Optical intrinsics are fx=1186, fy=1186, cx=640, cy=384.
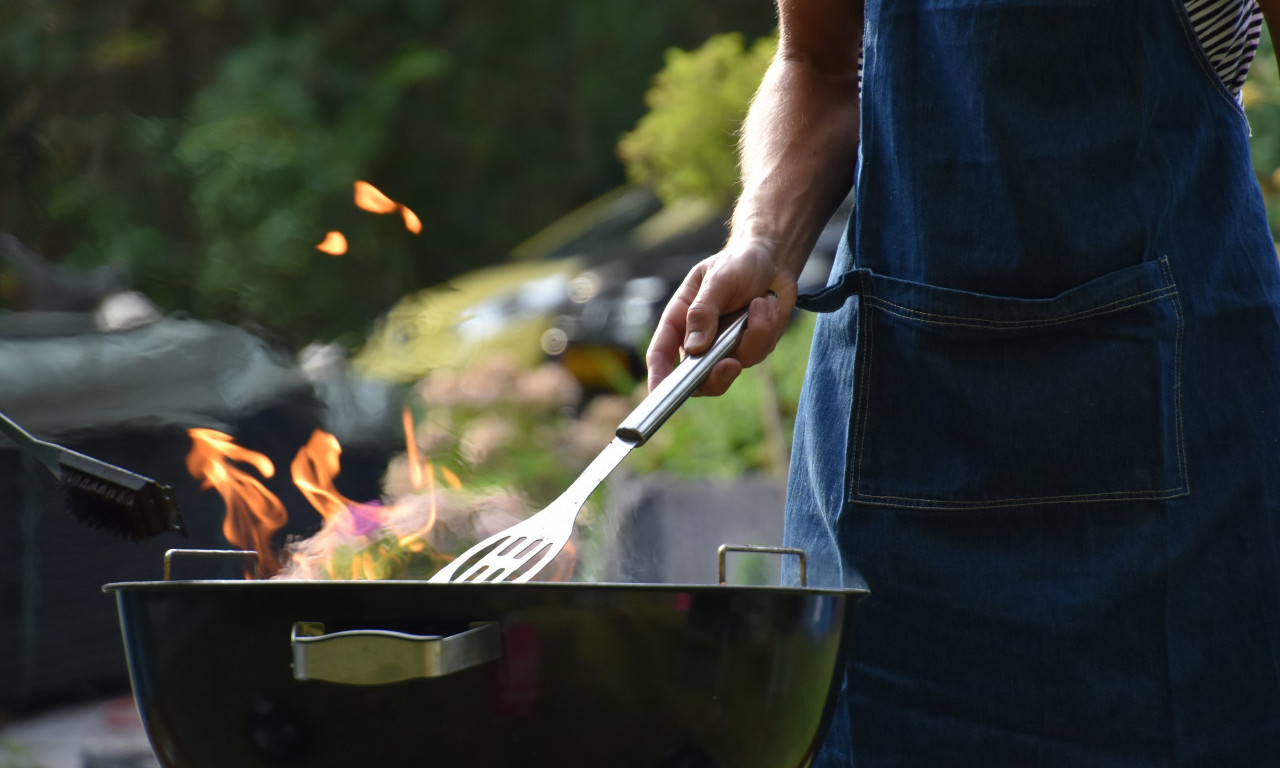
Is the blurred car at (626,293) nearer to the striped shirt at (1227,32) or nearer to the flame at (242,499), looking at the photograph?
the flame at (242,499)

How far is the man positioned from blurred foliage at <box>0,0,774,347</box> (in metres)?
1.77

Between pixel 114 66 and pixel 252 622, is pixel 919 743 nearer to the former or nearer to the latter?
pixel 252 622

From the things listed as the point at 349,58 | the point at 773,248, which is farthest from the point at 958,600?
the point at 349,58

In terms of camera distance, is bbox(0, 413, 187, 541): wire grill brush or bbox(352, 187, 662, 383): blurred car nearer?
bbox(0, 413, 187, 541): wire grill brush

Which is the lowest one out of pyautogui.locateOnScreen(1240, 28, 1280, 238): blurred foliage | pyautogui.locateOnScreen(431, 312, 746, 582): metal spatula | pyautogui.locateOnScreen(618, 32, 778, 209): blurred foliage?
pyautogui.locateOnScreen(431, 312, 746, 582): metal spatula

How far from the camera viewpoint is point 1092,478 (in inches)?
34.5

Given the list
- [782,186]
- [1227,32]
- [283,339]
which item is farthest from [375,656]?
[283,339]

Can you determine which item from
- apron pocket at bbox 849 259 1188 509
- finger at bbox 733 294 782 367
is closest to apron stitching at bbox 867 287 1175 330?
apron pocket at bbox 849 259 1188 509

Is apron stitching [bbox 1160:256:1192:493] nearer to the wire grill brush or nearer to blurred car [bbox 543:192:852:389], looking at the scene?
the wire grill brush

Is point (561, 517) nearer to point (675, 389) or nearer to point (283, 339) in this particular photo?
point (675, 389)

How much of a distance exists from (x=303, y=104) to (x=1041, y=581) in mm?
8305

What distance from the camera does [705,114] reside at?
4.02 m

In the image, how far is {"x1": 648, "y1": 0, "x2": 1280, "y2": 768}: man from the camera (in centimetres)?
86

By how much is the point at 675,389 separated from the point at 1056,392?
30 cm
